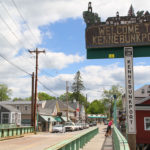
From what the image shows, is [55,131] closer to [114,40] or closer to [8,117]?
[8,117]

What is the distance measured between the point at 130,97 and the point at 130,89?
45 cm

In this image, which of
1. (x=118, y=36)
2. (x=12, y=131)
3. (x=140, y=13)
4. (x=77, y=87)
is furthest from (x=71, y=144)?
(x=77, y=87)

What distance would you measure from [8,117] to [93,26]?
36418 mm

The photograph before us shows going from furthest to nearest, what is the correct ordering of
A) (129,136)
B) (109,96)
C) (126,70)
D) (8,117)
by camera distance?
(109,96)
(8,117)
(126,70)
(129,136)

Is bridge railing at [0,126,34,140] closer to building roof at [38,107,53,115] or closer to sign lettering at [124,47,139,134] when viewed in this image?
sign lettering at [124,47,139,134]

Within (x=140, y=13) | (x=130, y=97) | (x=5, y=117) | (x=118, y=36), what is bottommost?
(x=5, y=117)

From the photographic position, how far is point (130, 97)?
47.5 ft

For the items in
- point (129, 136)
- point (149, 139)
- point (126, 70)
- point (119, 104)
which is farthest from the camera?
point (119, 104)

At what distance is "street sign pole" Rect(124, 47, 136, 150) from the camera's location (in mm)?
14078

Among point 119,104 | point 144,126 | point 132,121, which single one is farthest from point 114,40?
point 119,104

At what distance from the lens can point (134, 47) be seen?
15.5m

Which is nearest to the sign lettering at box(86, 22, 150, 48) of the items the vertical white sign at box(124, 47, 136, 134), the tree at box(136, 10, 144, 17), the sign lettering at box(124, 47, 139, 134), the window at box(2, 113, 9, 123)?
the sign lettering at box(124, 47, 139, 134)

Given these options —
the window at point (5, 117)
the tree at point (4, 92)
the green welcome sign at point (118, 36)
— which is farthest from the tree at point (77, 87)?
the green welcome sign at point (118, 36)

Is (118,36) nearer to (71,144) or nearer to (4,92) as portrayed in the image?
(71,144)
